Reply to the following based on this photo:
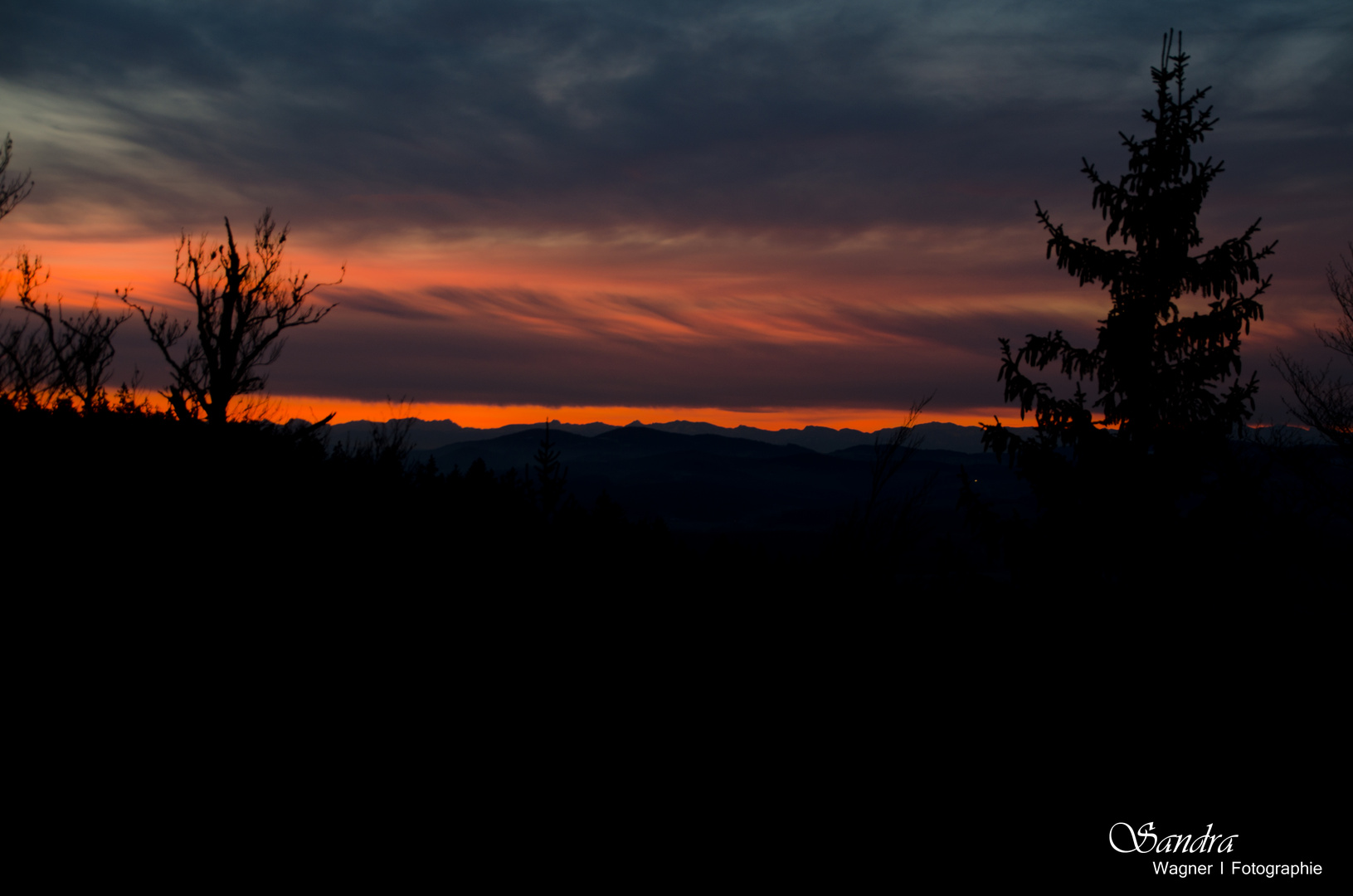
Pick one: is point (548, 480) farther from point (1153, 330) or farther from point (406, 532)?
point (1153, 330)

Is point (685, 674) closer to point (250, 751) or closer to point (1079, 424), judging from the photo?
point (250, 751)

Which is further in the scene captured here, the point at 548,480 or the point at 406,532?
the point at 548,480

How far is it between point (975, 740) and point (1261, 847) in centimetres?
214

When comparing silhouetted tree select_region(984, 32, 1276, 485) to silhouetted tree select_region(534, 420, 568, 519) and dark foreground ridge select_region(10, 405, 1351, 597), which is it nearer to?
dark foreground ridge select_region(10, 405, 1351, 597)

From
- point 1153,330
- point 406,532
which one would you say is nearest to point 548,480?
point 406,532

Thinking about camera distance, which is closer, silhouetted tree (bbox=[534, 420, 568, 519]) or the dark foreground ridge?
the dark foreground ridge

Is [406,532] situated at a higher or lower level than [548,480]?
lower

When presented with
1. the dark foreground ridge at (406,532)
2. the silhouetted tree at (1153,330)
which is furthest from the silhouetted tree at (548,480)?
the silhouetted tree at (1153,330)

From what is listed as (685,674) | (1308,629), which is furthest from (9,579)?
(1308,629)

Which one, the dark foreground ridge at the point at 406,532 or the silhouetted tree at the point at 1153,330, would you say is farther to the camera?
the silhouetted tree at the point at 1153,330

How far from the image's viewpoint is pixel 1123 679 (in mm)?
7809

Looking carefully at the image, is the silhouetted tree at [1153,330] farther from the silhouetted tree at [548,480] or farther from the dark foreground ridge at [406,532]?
the silhouetted tree at [548,480]

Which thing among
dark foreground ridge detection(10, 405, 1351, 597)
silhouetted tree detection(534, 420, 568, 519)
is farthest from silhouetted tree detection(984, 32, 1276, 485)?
silhouetted tree detection(534, 420, 568, 519)

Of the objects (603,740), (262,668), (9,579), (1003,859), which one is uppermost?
(9,579)
